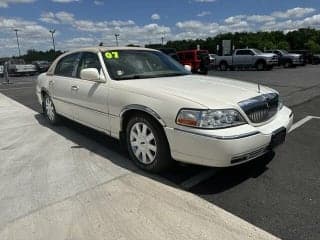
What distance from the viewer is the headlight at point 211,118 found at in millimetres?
3400

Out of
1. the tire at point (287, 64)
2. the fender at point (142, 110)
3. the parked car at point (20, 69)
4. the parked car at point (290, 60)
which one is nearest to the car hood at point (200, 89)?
the fender at point (142, 110)

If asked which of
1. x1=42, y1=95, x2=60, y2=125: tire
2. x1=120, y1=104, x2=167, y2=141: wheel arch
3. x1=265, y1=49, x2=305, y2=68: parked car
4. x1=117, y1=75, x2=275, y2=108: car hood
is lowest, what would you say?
x1=265, y1=49, x2=305, y2=68: parked car

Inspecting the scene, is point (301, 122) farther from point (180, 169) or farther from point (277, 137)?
point (180, 169)

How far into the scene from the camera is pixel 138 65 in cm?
491

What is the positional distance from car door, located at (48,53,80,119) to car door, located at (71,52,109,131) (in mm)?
189

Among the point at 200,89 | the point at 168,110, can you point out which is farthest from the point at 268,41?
the point at 168,110

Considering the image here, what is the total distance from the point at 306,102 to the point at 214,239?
737 centimetres

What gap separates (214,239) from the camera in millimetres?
2742

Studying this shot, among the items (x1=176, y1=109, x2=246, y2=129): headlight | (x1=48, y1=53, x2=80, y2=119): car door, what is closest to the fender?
(x1=176, y1=109, x2=246, y2=129): headlight

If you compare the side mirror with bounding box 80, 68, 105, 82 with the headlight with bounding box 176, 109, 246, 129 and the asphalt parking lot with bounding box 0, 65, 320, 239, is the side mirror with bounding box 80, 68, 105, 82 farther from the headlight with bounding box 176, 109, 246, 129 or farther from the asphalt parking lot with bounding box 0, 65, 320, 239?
the headlight with bounding box 176, 109, 246, 129

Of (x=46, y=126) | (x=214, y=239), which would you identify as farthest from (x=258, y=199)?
(x=46, y=126)

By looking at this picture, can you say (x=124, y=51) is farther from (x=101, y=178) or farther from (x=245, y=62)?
(x=245, y=62)

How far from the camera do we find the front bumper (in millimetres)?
3332

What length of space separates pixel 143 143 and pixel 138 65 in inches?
53.1
